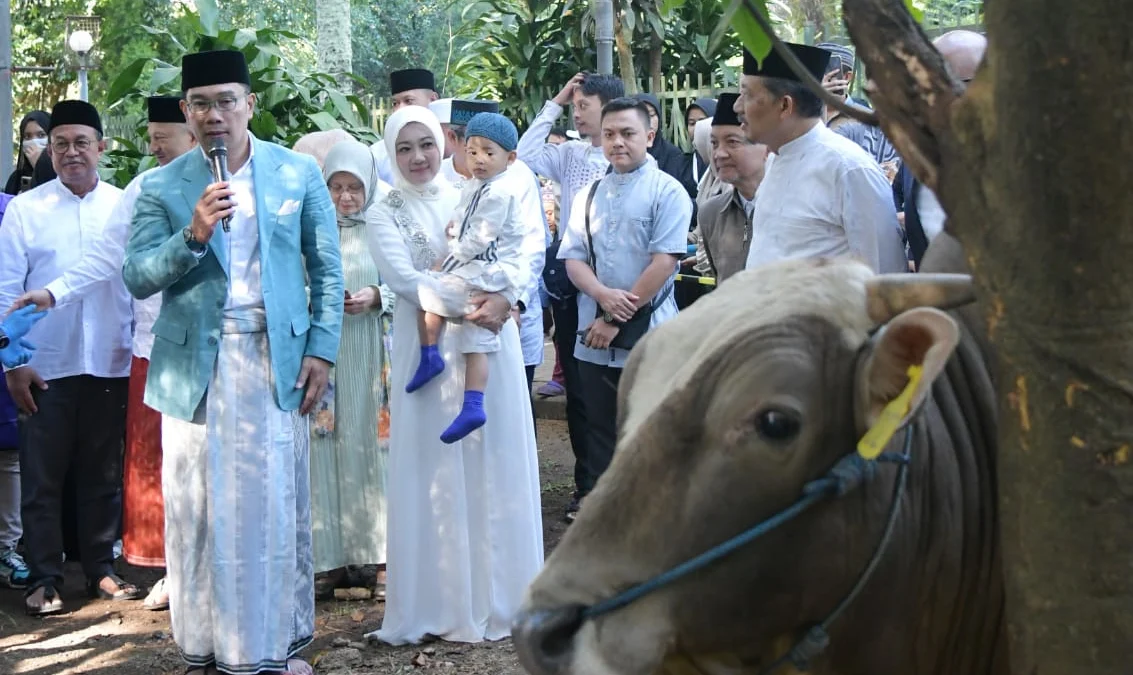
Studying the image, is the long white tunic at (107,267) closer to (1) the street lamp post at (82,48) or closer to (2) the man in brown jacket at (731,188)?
(2) the man in brown jacket at (731,188)

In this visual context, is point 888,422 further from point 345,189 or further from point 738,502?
point 345,189

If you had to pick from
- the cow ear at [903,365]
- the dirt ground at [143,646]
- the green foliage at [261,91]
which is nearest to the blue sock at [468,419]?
the dirt ground at [143,646]

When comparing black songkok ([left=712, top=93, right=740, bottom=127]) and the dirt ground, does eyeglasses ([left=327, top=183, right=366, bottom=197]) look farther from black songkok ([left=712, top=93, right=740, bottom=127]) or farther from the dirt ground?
the dirt ground

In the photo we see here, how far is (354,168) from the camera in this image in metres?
7.27

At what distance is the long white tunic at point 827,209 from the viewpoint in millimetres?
4422

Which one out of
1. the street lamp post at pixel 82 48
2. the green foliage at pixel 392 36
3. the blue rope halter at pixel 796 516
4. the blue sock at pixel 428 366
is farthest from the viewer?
the green foliage at pixel 392 36

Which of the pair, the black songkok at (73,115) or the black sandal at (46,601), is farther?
the black songkok at (73,115)

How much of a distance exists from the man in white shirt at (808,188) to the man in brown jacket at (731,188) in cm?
148

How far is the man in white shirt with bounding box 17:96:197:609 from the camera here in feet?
23.4

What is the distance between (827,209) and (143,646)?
428 cm

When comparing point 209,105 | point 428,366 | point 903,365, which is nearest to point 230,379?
point 428,366

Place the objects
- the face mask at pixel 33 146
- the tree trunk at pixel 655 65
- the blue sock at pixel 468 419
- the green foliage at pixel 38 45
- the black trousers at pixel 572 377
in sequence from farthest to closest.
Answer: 1. the green foliage at pixel 38 45
2. the tree trunk at pixel 655 65
3. the face mask at pixel 33 146
4. the black trousers at pixel 572 377
5. the blue sock at pixel 468 419

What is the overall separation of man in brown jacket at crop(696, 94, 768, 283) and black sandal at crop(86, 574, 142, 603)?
3.78 metres

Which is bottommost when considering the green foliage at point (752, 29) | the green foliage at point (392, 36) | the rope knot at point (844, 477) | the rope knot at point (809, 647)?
the rope knot at point (809, 647)
